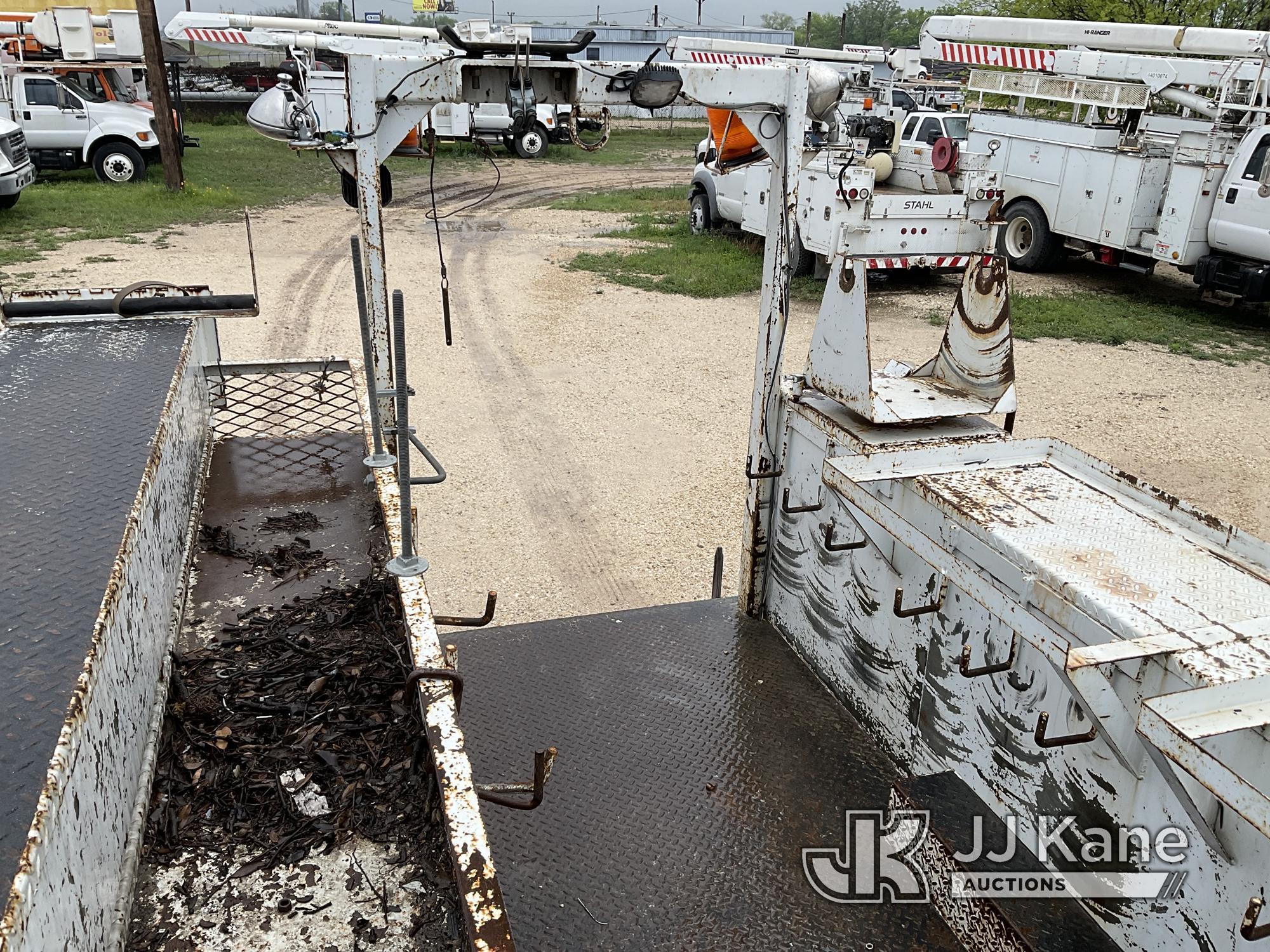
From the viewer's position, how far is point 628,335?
9492mm

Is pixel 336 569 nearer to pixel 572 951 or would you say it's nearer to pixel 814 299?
pixel 572 951

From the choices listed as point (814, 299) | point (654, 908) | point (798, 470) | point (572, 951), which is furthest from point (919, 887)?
point (814, 299)

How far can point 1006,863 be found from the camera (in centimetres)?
244

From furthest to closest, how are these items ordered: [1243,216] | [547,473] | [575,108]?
[1243,216], [547,473], [575,108]

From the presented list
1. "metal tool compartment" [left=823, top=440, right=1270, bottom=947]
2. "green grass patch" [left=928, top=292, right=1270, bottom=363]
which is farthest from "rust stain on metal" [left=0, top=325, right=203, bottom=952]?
"green grass patch" [left=928, top=292, right=1270, bottom=363]

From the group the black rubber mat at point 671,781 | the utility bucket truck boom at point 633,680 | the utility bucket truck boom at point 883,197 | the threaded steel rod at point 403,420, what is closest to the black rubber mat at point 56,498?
the utility bucket truck boom at point 633,680

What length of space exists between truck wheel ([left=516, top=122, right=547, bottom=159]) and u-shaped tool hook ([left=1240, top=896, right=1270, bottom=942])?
2269 cm

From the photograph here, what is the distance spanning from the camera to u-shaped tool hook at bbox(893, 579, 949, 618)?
8.79 ft

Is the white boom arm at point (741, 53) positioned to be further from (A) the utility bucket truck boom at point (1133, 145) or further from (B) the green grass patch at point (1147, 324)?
(B) the green grass patch at point (1147, 324)

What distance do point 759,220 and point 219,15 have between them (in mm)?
6286

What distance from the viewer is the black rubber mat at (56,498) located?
1.45 meters

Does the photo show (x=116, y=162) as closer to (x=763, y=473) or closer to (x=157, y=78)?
(x=157, y=78)

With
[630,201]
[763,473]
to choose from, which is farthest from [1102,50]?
[763,473]

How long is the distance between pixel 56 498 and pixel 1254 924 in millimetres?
2543
